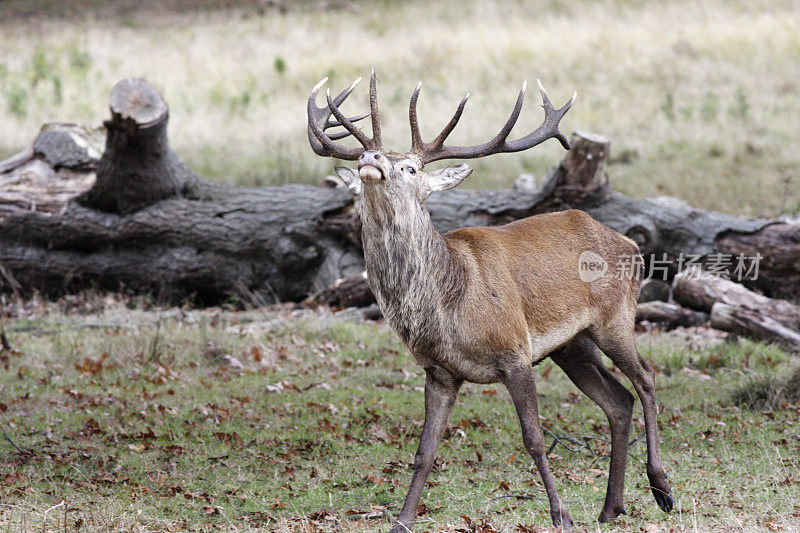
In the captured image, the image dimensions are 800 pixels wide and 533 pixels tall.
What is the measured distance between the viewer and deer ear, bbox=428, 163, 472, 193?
5.39 m

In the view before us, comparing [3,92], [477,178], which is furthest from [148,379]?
[3,92]

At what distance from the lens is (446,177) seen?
546cm

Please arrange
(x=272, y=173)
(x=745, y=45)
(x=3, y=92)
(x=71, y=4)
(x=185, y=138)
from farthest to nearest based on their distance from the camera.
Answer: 1. (x=71, y=4)
2. (x=745, y=45)
3. (x=3, y=92)
4. (x=185, y=138)
5. (x=272, y=173)

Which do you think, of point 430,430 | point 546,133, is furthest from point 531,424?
point 546,133

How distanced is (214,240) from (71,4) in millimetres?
26691

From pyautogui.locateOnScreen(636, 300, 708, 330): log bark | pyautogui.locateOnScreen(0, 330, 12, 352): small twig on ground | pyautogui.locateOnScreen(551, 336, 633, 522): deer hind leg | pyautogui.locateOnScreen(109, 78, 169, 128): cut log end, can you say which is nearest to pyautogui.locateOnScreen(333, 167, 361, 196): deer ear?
pyautogui.locateOnScreen(551, 336, 633, 522): deer hind leg

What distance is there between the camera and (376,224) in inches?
200

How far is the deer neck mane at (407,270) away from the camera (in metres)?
5.08

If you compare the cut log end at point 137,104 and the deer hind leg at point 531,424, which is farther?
the cut log end at point 137,104

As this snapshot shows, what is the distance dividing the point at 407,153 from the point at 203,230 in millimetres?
6965

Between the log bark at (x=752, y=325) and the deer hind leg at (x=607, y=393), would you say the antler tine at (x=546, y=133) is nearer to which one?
the deer hind leg at (x=607, y=393)

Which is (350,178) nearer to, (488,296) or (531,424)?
(488,296)

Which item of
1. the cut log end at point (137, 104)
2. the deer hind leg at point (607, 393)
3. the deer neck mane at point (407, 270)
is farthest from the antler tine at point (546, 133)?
the cut log end at point (137, 104)

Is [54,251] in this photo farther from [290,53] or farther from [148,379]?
[290,53]
